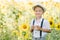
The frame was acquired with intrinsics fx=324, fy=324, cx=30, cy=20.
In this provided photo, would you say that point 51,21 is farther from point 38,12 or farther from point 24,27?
point 24,27

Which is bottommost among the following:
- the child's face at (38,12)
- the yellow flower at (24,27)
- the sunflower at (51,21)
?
the yellow flower at (24,27)

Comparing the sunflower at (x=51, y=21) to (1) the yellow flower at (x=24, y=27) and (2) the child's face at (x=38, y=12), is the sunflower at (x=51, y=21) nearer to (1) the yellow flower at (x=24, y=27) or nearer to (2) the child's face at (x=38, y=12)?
(2) the child's face at (x=38, y=12)

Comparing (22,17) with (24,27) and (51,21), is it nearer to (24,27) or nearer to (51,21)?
(24,27)

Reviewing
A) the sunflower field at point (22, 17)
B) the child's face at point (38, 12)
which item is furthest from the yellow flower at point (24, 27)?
the child's face at point (38, 12)

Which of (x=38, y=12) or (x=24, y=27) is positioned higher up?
(x=38, y=12)

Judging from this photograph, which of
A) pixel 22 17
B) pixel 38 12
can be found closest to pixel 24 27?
pixel 22 17

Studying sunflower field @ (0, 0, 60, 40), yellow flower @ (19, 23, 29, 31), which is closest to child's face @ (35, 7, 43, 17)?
sunflower field @ (0, 0, 60, 40)

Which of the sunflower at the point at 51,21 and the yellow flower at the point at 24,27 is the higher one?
the sunflower at the point at 51,21

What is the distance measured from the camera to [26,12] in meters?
3.32

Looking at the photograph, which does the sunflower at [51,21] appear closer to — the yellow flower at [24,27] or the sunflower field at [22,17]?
the sunflower field at [22,17]

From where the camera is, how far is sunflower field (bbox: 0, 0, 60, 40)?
10.8 ft

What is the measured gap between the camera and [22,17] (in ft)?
10.9

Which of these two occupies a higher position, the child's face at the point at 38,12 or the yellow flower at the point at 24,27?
the child's face at the point at 38,12

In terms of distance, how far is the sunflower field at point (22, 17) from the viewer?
329cm
